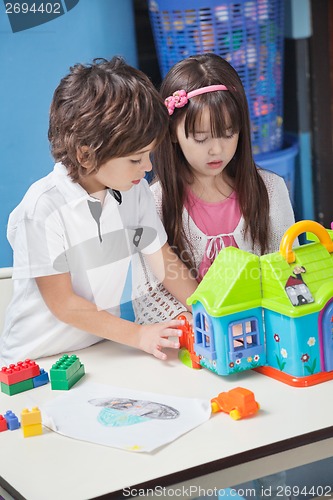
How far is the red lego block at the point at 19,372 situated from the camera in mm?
1213

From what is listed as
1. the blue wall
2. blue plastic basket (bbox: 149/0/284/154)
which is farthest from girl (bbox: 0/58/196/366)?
blue plastic basket (bbox: 149/0/284/154)

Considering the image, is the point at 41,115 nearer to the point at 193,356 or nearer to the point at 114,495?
the point at 193,356

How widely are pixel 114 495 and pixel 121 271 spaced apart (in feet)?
2.07

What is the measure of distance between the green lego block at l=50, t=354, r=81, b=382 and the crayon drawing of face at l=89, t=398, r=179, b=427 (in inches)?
2.7

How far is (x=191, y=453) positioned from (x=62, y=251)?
0.49m

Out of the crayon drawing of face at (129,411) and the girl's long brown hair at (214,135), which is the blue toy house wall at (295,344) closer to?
the crayon drawing of face at (129,411)

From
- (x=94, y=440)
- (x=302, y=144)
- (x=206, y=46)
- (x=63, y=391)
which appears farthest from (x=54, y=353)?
(x=302, y=144)

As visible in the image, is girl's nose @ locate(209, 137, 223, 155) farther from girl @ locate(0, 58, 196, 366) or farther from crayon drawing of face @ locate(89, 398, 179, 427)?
crayon drawing of face @ locate(89, 398, 179, 427)

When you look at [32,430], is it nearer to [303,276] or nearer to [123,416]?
[123,416]

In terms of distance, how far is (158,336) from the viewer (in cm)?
133

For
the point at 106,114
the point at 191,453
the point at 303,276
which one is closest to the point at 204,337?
the point at 303,276

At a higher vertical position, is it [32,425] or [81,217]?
[81,217]

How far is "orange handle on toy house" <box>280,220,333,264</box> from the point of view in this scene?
1.22 metres

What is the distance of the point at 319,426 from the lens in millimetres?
1063
